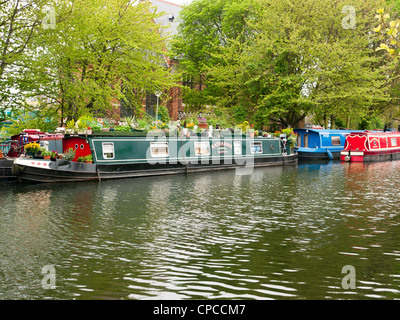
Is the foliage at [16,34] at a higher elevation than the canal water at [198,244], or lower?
higher

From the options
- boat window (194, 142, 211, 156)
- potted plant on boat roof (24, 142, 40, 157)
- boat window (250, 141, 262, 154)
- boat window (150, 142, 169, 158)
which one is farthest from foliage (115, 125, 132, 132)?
boat window (250, 141, 262, 154)

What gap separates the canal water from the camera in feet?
23.3

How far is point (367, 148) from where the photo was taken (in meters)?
37.6

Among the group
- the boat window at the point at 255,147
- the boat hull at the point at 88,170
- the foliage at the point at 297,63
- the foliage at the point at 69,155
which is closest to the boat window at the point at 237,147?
the boat window at the point at 255,147

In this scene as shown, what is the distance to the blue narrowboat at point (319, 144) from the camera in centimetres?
3903

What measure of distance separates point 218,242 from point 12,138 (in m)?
18.3

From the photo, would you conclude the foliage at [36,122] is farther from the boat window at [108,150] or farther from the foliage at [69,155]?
the boat window at [108,150]

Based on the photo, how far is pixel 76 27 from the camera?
84.1 ft

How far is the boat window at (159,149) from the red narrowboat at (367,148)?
17906 millimetres

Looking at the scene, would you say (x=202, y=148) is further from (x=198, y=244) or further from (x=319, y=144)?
(x=198, y=244)

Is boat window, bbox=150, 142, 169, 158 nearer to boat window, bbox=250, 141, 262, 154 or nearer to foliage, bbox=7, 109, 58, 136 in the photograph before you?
foliage, bbox=7, 109, 58, 136

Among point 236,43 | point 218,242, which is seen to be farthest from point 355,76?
point 218,242

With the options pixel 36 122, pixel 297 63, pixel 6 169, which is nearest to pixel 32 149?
pixel 6 169
